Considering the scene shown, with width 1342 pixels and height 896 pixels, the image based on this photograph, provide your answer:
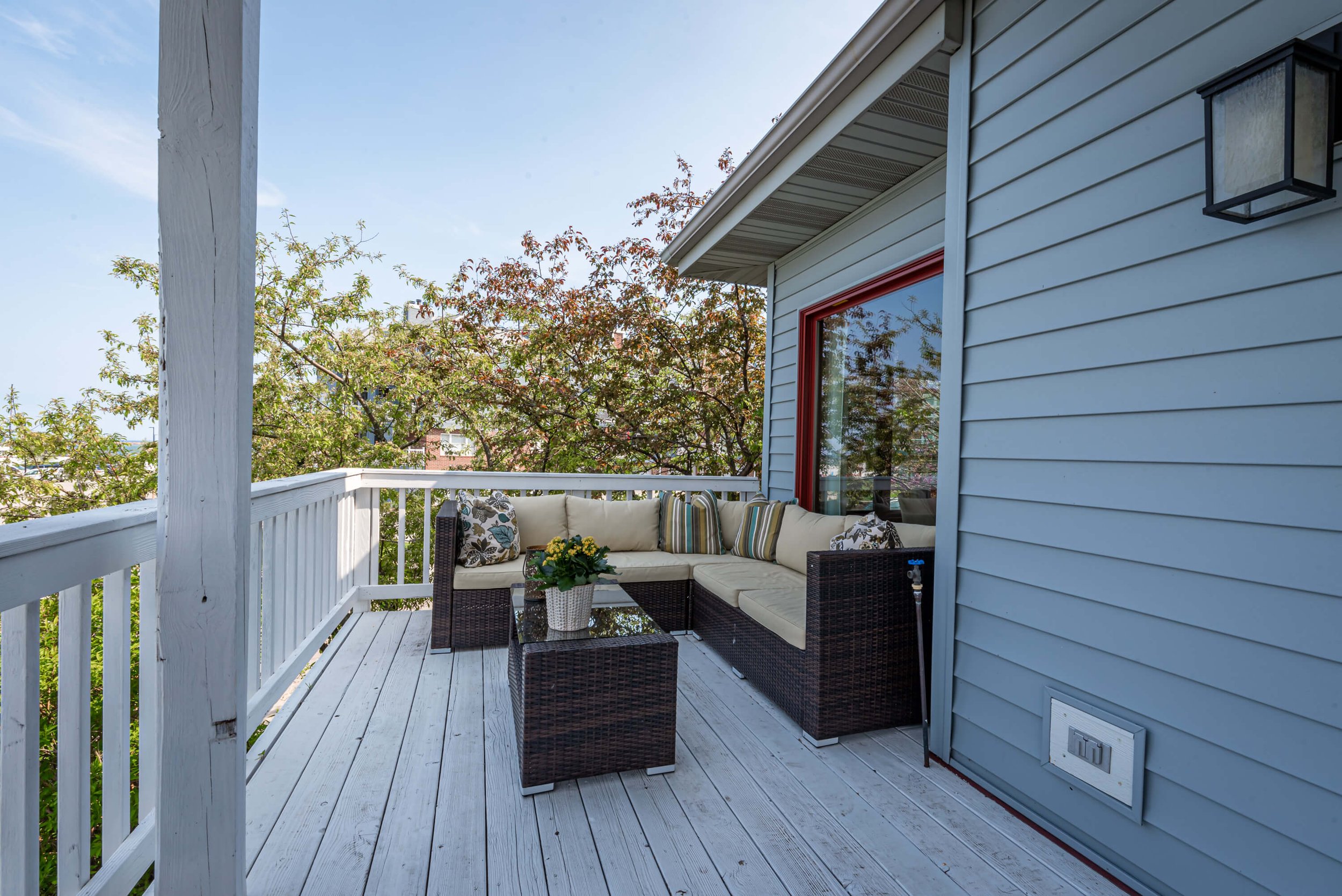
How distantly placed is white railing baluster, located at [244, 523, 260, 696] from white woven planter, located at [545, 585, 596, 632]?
1115 millimetres

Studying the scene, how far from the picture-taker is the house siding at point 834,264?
10.1 ft

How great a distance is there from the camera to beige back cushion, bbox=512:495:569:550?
3.95 meters

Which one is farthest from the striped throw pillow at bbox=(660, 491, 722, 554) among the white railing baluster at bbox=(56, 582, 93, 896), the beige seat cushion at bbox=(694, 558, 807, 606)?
the white railing baluster at bbox=(56, 582, 93, 896)

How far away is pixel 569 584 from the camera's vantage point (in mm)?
2277

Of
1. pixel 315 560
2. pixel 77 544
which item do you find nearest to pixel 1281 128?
pixel 77 544

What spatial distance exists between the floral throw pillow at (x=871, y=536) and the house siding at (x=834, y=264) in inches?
51.5

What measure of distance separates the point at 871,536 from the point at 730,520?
1.55 metres

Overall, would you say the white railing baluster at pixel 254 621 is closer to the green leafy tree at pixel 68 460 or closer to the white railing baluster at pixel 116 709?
the white railing baluster at pixel 116 709

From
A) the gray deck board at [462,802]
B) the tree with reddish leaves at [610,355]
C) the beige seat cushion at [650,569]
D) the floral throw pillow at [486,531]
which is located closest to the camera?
the gray deck board at [462,802]

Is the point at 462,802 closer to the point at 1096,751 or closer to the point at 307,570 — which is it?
the point at 307,570

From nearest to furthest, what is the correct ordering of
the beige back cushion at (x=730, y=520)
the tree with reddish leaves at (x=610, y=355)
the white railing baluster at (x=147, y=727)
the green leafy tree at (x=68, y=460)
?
the white railing baluster at (x=147, y=727)
the beige back cushion at (x=730, y=520)
the green leafy tree at (x=68, y=460)
the tree with reddish leaves at (x=610, y=355)

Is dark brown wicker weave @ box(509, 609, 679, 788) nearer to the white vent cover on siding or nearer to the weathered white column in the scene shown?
the weathered white column

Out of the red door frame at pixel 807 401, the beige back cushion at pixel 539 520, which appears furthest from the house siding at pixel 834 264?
the beige back cushion at pixel 539 520

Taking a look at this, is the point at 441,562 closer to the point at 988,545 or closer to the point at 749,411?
the point at 988,545
